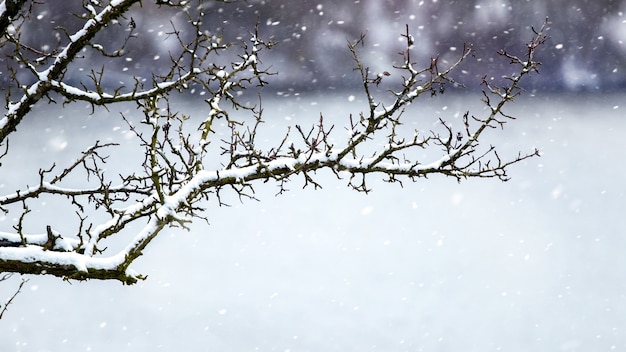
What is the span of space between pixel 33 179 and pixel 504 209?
486 inches

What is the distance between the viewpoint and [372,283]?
13281 mm

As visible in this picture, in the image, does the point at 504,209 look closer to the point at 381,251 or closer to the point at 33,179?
the point at 381,251

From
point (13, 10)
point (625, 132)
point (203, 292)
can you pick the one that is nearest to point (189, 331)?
point (203, 292)

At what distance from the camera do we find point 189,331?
37.7ft

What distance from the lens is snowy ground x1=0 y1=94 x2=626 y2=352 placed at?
37.8 feet

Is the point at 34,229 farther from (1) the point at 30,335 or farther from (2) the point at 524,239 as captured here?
(2) the point at 524,239

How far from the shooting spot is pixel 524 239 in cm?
1531

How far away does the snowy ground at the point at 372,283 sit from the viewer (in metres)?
11.5

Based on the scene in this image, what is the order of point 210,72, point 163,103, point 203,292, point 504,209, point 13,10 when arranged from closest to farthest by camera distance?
point 13,10 < point 210,72 < point 203,292 < point 504,209 < point 163,103

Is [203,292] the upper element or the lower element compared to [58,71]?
upper

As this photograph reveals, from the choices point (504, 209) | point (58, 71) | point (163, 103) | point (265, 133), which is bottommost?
point (58, 71)

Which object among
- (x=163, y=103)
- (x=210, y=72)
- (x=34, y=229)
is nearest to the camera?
(x=210, y=72)

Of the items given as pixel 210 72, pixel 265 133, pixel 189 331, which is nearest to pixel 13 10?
pixel 210 72

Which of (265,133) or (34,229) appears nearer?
(34,229)
